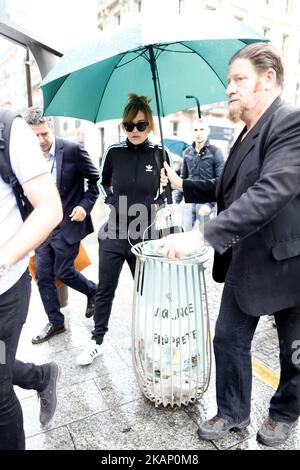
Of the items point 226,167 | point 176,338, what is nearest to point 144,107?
point 226,167

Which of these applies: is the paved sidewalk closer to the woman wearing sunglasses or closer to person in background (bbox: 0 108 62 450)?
the woman wearing sunglasses

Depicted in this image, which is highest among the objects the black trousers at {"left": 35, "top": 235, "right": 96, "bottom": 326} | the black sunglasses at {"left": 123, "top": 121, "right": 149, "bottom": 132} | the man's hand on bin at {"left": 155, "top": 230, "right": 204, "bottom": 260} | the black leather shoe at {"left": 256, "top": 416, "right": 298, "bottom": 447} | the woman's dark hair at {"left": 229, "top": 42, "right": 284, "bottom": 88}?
the woman's dark hair at {"left": 229, "top": 42, "right": 284, "bottom": 88}

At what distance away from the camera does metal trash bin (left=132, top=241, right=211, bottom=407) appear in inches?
79.1

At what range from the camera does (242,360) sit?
6.39 ft

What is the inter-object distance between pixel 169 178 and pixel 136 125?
49 cm

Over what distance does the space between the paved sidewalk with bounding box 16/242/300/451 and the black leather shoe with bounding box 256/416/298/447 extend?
2.1 inches

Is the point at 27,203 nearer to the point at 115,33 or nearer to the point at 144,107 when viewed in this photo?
the point at 115,33

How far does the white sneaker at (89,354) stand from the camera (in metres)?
2.76

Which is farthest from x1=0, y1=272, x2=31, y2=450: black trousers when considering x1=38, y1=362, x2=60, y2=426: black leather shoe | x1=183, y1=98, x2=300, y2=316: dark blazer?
x1=183, y1=98, x2=300, y2=316: dark blazer

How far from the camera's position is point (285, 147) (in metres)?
1.52

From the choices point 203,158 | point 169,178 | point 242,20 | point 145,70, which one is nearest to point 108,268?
point 169,178

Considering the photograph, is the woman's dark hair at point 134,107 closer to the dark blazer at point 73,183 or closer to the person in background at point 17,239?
the dark blazer at point 73,183

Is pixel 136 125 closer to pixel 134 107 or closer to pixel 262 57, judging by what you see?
pixel 134 107
